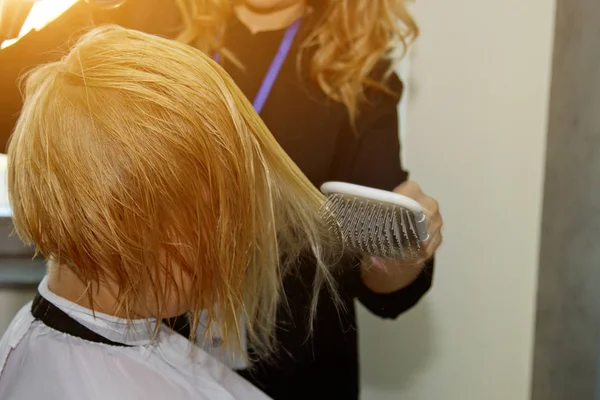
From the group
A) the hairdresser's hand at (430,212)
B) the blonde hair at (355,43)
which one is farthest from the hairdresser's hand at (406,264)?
the blonde hair at (355,43)

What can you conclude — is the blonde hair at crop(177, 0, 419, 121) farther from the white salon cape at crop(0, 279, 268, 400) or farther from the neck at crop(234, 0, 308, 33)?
the white salon cape at crop(0, 279, 268, 400)

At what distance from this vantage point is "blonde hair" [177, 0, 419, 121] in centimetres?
60

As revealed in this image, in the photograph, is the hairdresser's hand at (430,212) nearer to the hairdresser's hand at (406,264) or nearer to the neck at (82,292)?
the hairdresser's hand at (406,264)

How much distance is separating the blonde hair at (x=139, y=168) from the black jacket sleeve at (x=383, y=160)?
0.58 ft

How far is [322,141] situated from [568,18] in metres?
0.32

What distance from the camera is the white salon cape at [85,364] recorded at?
1.45 feet

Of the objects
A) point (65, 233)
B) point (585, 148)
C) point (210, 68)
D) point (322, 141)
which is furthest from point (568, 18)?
point (65, 233)

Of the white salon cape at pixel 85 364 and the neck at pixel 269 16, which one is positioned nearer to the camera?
the white salon cape at pixel 85 364

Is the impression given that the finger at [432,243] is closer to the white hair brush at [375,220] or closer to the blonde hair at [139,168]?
the white hair brush at [375,220]

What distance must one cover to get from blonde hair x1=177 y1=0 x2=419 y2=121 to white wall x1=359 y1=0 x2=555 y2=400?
0.03 metres

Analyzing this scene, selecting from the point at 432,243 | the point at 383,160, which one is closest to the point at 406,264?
the point at 432,243

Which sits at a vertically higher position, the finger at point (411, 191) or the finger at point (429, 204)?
the finger at point (411, 191)

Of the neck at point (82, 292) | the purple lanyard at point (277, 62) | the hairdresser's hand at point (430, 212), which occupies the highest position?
the purple lanyard at point (277, 62)

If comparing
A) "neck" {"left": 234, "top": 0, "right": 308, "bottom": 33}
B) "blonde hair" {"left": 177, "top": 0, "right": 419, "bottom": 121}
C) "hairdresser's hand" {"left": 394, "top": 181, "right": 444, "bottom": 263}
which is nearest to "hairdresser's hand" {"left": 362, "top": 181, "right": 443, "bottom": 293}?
"hairdresser's hand" {"left": 394, "top": 181, "right": 444, "bottom": 263}
